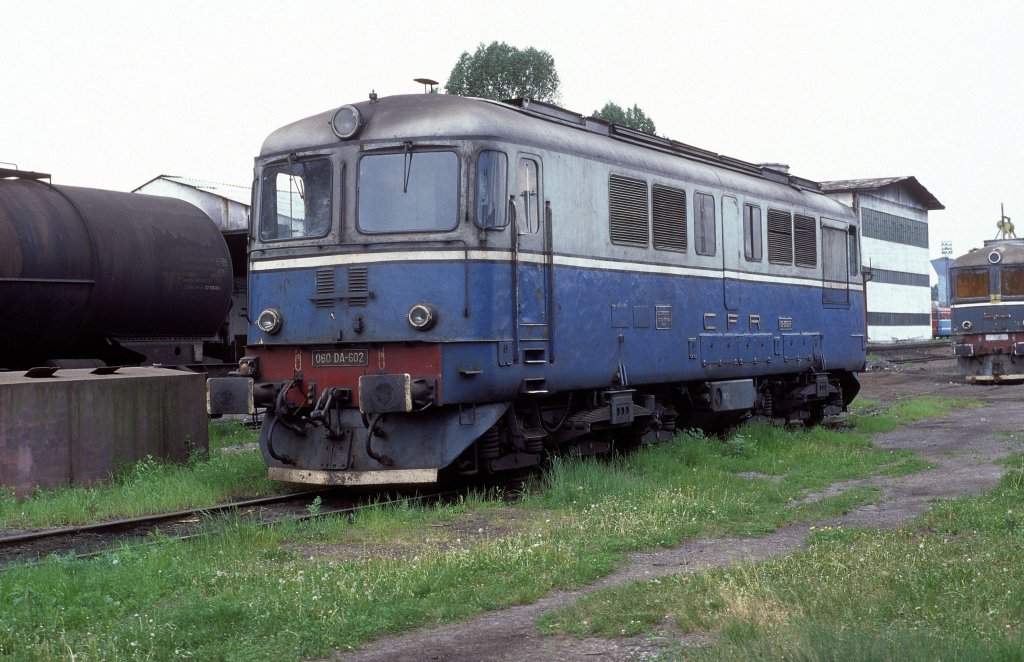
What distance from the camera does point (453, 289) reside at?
10.4 m

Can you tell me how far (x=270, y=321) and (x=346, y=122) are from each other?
211 centimetres

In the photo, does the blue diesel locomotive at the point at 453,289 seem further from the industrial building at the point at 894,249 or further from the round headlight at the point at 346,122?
the industrial building at the point at 894,249

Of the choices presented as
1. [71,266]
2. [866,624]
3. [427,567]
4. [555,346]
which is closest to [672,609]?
[866,624]

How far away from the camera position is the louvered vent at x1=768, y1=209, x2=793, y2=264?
16.0 meters

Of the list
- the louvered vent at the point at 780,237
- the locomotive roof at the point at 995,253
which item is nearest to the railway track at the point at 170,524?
the louvered vent at the point at 780,237

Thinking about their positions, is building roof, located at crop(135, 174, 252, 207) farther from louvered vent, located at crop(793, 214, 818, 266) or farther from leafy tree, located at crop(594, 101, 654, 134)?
leafy tree, located at crop(594, 101, 654, 134)

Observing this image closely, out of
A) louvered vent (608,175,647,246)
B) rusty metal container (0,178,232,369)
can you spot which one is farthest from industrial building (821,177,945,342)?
louvered vent (608,175,647,246)

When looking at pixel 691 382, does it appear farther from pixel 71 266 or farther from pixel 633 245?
pixel 71 266

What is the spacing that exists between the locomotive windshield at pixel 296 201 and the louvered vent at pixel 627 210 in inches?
126

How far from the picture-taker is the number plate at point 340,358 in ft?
34.4

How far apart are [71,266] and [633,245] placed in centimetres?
703

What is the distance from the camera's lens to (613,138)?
1297 cm

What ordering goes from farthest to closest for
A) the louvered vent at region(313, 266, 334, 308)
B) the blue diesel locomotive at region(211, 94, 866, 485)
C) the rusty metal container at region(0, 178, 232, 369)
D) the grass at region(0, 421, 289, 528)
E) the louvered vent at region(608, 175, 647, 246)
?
the rusty metal container at region(0, 178, 232, 369) → the louvered vent at region(608, 175, 647, 246) → the louvered vent at region(313, 266, 334, 308) → the blue diesel locomotive at region(211, 94, 866, 485) → the grass at region(0, 421, 289, 528)

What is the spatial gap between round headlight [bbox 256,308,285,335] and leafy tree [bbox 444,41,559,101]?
55613 millimetres
